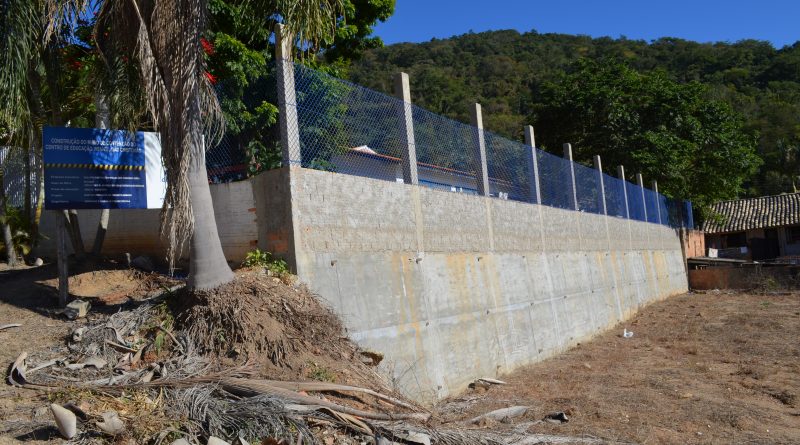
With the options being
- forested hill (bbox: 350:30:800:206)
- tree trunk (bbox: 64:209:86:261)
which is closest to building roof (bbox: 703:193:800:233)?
forested hill (bbox: 350:30:800:206)

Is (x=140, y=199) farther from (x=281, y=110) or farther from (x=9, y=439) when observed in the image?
(x=9, y=439)

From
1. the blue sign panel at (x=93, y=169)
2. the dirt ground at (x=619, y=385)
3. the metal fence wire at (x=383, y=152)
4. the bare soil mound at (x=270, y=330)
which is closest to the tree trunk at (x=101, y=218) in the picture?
the dirt ground at (x=619, y=385)

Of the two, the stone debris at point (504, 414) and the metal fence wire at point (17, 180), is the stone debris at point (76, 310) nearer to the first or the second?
the stone debris at point (504, 414)

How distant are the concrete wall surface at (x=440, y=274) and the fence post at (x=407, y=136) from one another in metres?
0.23

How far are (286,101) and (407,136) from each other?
2.42 m

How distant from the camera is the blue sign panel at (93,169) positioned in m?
7.07

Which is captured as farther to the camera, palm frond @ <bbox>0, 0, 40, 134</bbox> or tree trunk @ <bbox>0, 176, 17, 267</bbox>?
tree trunk @ <bbox>0, 176, 17, 267</bbox>

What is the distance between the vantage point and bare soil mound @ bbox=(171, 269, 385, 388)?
6012 mm

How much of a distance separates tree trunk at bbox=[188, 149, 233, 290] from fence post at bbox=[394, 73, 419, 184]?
348 cm

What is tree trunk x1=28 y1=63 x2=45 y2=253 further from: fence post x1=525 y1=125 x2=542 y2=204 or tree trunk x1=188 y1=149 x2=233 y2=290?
fence post x1=525 y1=125 x2=542 y2=204

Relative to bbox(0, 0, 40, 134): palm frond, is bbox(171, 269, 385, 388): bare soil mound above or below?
below

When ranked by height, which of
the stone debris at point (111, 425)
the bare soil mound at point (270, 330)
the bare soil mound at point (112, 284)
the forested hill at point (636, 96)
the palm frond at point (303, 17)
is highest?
the forested hill at point (636, 96)

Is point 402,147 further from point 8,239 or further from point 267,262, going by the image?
point 8,239

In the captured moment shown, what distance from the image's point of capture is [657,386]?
977cm
